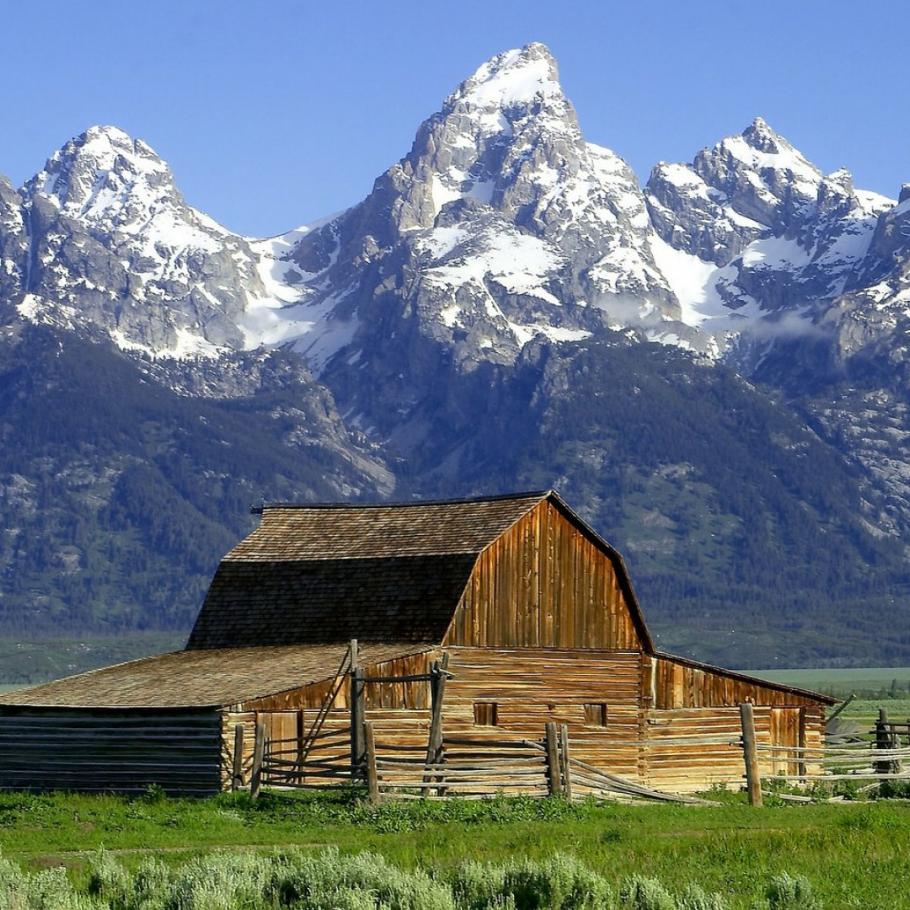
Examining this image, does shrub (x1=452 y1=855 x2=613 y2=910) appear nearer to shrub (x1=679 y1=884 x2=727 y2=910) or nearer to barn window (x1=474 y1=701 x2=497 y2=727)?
shrub (x1=679 y1=884 x2=727 y2=910)

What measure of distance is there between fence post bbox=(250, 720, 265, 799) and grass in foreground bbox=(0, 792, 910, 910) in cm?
49

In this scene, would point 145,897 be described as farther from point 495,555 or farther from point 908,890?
point 495,555

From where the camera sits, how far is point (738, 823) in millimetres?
40438

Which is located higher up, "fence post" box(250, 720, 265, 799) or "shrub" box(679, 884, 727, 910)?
"fence post" box(250, 720, 265, 799)

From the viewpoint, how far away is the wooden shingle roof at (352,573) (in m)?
56.2

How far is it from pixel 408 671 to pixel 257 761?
8.20 m

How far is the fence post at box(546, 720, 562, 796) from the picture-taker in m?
43.5

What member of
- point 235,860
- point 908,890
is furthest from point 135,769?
point 908,890

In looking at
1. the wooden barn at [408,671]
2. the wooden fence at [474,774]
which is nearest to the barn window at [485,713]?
the wooden barn at [408,671]

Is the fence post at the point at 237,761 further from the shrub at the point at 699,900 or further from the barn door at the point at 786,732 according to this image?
the shrub at the point at 699,900

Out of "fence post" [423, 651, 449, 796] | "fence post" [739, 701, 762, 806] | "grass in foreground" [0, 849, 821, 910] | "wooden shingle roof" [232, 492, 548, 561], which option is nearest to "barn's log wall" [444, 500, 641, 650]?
"wooden shingle roof" [232, 492, 548, 561]

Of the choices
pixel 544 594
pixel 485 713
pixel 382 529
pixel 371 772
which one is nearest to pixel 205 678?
pixel 485 713

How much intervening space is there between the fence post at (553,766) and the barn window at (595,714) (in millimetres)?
13543

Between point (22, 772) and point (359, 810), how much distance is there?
15.6m
